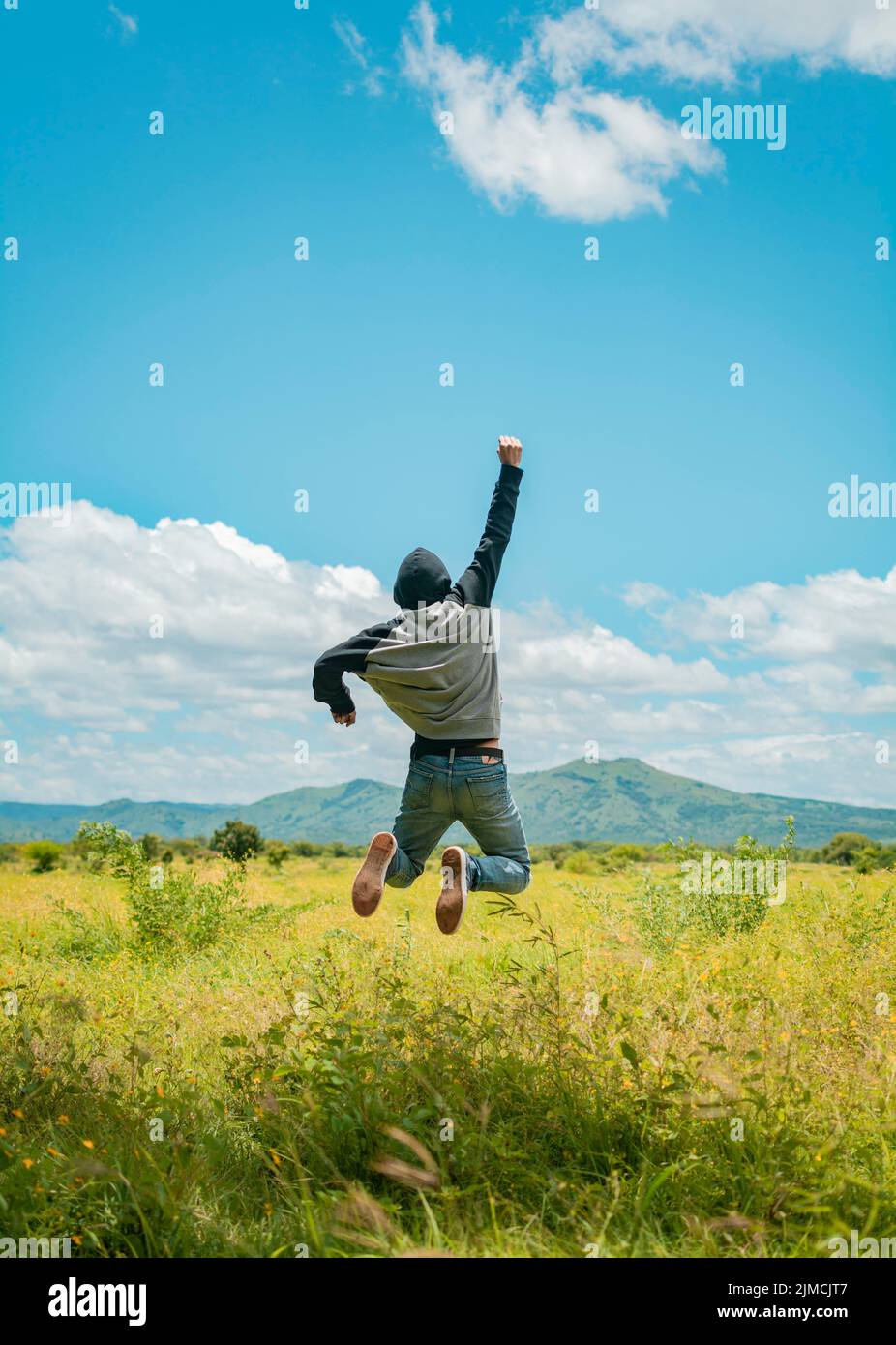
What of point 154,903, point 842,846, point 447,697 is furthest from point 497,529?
point 842,846

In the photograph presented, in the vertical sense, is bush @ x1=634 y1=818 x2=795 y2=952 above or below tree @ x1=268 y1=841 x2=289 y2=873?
above

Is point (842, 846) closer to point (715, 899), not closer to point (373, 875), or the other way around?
point (715, 899)

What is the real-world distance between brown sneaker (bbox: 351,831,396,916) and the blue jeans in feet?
0.84

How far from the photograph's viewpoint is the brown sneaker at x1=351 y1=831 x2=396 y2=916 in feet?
20.2

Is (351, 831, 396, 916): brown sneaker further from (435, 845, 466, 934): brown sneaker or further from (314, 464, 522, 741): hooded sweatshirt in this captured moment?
(314, 464, 522, 741): hooded sweatshirt

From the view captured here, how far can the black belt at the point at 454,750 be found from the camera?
672 centimetres

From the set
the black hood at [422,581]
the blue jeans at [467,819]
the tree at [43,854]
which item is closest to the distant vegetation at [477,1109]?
the blue jeans at [467,819]

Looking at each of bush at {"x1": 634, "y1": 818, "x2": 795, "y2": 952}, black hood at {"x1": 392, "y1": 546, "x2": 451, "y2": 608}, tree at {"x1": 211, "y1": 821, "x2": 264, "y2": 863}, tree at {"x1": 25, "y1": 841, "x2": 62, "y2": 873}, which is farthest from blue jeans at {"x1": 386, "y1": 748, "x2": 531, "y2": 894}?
tree at {"x1": 25, "y1": 841, "x2": 62, "y2": 873}

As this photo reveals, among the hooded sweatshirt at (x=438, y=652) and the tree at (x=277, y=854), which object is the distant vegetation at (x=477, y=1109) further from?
the tree at (x=277, y=854)

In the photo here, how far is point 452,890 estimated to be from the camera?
6.13 metres

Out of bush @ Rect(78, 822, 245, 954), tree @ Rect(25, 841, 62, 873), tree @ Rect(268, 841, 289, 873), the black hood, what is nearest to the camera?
the black hood

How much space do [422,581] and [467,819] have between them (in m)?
1.76

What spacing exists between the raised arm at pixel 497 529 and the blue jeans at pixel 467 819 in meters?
1.21
